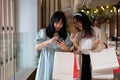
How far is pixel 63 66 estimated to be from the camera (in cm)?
189

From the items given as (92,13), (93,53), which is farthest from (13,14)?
(93,53)

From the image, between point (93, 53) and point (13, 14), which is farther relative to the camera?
point (13, 14)

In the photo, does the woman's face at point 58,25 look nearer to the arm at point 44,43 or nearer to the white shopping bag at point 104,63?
the arm at point 44,43

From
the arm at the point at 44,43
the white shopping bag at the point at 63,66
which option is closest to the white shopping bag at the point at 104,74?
the white shopping bag at the point at 63,66

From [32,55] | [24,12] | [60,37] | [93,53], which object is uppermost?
[24,12]

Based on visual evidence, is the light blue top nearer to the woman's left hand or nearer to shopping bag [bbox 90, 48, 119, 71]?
the woman's left hand

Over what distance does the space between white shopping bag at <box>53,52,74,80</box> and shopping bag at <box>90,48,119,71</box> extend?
224 mm

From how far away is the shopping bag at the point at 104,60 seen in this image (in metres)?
1.96

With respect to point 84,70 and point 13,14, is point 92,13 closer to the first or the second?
point 13,14

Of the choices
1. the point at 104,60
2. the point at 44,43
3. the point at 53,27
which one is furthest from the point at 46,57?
the point at 104,60

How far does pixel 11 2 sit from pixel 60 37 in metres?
2.37

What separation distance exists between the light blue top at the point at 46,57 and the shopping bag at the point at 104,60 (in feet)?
0.89

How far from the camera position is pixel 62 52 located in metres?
1.94

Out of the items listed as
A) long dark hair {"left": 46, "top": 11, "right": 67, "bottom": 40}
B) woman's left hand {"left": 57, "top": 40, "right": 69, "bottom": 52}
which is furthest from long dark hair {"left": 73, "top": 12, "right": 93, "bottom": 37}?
woman's left hand {"left": 57, "top": 40, "right": 69, "bottom": 52}
